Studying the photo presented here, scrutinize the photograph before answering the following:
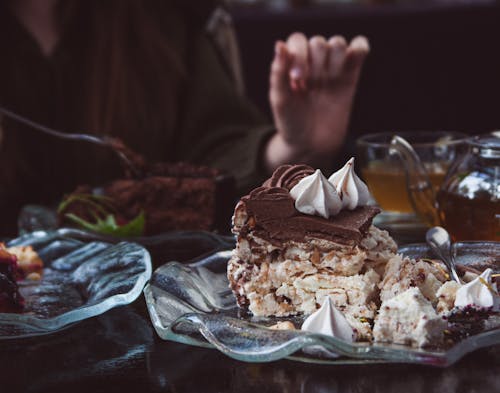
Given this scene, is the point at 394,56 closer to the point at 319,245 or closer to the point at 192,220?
the point at 192,220

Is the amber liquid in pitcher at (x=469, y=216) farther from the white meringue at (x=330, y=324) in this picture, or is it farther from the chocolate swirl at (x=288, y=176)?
the white meringue at (x=330, y=324)

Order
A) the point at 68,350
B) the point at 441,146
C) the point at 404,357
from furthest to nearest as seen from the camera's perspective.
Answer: the point at 441,146
the point at 68,350
the point at 404,357

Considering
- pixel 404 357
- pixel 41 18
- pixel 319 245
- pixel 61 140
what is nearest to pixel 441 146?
pixel 319 245

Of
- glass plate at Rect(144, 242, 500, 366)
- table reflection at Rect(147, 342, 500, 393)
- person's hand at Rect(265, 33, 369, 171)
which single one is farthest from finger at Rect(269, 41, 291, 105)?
table reflection at Rect(147, 342, 500, 393)

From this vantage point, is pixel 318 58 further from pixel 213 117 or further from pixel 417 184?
pixel 213 117

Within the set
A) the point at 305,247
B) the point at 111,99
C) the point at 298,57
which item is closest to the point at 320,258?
the point at 305,247

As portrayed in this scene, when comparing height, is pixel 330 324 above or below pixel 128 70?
below

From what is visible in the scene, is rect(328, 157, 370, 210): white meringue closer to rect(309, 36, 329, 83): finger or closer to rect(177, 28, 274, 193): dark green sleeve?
rect(309, 36, 329, 83): finger
